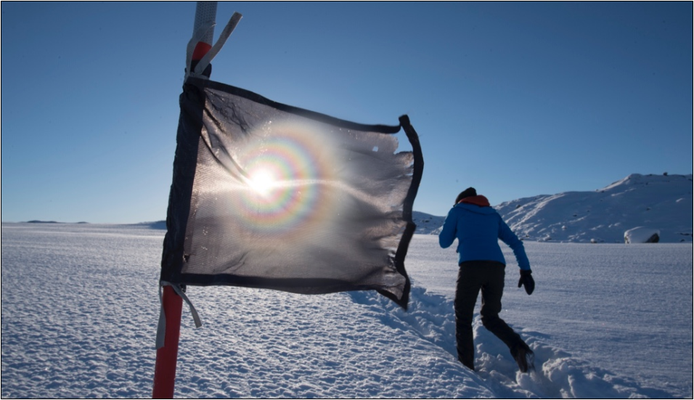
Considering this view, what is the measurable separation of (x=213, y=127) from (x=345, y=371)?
76.9 inches

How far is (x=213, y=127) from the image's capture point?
146 cm

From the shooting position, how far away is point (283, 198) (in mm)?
1594

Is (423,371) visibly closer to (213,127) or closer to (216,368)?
(216,368)

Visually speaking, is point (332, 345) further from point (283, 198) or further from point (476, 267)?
point (283, 198)

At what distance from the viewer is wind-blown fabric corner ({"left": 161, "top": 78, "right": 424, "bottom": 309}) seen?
141 centimetres

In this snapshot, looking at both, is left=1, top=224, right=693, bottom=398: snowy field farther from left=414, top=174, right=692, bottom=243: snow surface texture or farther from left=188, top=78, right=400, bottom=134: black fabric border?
left=414, top=174, right=692, bottom=243: snow surface texture

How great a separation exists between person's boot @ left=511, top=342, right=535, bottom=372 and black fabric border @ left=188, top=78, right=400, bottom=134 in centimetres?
229

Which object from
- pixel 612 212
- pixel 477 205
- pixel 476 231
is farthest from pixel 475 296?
pixel 612 212

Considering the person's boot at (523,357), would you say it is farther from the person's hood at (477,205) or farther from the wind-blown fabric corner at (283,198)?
the wind-blown fabric corner at (283,198)

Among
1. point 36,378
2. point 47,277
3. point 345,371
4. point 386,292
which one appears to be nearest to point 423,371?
point 345,371

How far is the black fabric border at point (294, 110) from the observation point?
1387mm

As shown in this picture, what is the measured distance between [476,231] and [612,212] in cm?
4211

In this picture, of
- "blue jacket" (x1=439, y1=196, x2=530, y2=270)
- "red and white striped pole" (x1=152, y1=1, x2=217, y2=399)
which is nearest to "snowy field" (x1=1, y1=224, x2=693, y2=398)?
"blue jacket" (x1=439, y1=196, x2=530, y2=270)

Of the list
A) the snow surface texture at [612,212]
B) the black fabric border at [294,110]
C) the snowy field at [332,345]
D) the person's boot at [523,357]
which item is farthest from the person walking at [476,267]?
the snow surface texture at [612,212]
